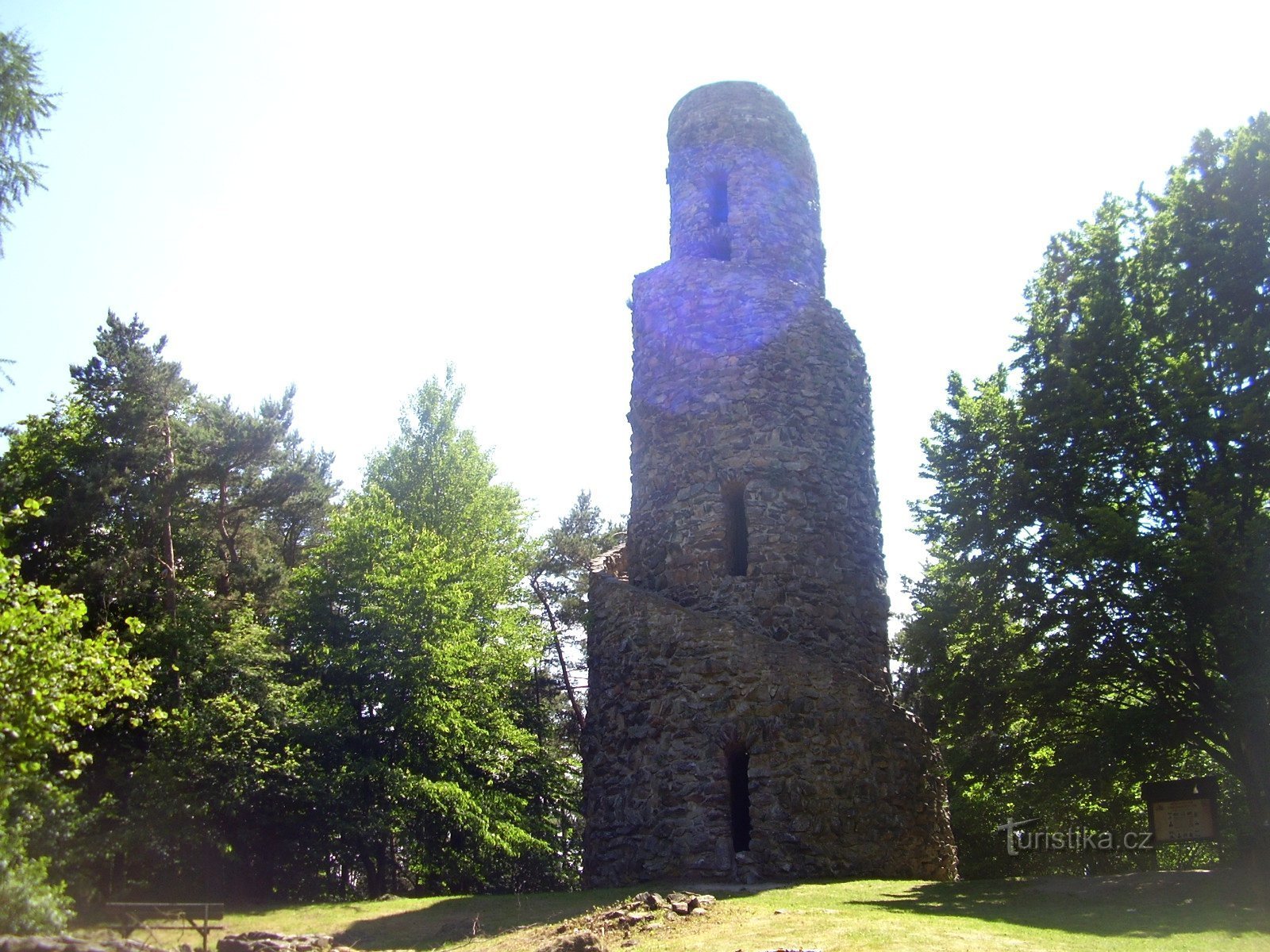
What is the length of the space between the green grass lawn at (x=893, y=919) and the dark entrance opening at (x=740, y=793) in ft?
5.00

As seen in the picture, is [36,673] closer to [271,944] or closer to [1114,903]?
[271,944]

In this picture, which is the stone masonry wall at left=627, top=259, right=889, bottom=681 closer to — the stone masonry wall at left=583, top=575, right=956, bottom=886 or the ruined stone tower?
the ruined stone tower

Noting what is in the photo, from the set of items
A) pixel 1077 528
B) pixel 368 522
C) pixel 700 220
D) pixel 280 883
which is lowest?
pixel 280 883

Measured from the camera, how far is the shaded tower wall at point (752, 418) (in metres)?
14.9

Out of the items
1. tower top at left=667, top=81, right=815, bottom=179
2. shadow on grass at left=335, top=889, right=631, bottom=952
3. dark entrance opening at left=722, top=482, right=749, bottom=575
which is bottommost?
shadow on grass at left=335, top=889, right=631, bottom=952

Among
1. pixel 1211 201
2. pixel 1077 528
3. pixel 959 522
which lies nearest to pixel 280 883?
pixel 959 522

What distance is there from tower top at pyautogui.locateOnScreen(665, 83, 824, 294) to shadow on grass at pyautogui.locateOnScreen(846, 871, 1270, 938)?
9.68 metres

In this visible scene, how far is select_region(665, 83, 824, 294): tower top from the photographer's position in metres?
16.9

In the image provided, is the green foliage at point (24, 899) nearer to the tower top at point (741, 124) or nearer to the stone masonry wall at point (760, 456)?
the stone masonry wall at point (760, 456)

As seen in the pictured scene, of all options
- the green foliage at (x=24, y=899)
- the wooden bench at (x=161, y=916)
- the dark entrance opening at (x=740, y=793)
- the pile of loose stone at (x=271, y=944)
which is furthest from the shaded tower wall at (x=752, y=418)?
the green foliage at (x=24, y=899)

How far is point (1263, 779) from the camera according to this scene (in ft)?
41.6

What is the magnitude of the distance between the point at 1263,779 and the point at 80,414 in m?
22.2

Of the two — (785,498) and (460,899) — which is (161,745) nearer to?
(460,899)

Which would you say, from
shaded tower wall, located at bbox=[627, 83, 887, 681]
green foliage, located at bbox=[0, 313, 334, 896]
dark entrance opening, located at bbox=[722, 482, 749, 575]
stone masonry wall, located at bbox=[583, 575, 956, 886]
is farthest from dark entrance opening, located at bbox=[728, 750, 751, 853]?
green foliage, located at bbox=[0, 313, 334, 896]
